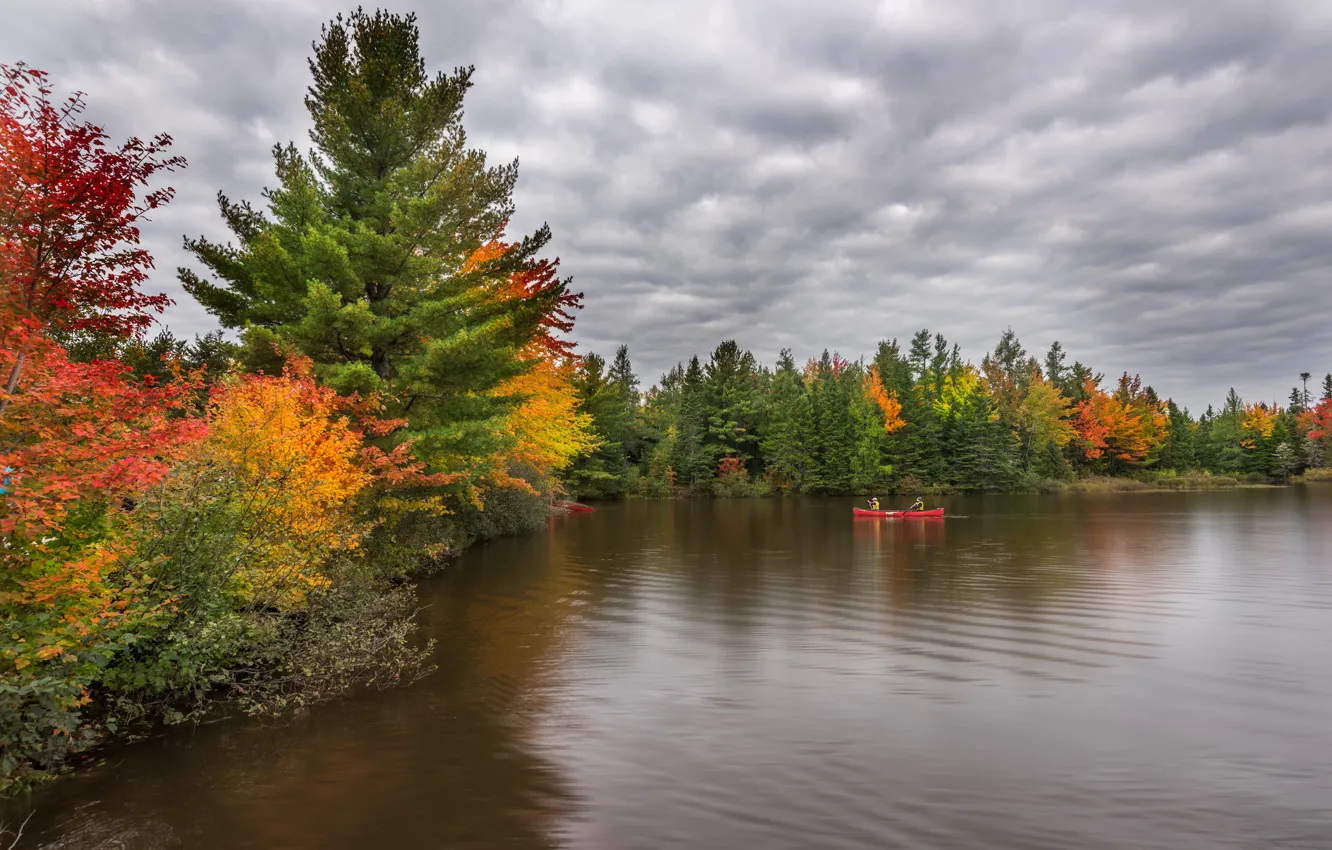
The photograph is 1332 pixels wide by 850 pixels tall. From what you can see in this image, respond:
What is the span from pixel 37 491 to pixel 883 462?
71.5 meters

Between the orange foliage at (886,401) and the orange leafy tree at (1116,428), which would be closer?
the orange foliage at (886,401)

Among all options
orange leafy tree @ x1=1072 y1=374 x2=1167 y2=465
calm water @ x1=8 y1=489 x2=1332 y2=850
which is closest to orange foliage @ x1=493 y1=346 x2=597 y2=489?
calm water @ x1=8 y1=489 x2=1332 y2=850

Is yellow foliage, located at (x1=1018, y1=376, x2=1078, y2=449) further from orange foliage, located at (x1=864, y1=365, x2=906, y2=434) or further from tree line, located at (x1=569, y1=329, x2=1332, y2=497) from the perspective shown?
orange foliage, located at (x1=864, y1=365, x2=906, y2=434)

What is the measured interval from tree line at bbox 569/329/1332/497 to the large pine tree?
3977cm

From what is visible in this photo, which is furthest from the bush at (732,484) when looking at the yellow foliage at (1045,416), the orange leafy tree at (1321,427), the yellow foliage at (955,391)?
the orange leafy tree at (1321,427)

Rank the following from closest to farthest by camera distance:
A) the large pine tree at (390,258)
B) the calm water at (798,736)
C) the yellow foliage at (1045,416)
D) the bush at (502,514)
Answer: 1. the calm water at (798,736)
2. the large pine tree at (390,258)
3. the bush at (502,514)
4. the yellow foliage at (1045,416)

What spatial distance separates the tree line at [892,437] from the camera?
2685 inches

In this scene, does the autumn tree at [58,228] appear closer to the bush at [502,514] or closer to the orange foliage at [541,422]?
the orange foliage at [541,422]

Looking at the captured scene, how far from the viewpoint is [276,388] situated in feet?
37.1

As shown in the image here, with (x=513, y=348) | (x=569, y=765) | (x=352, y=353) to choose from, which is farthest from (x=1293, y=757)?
(x=352, y=353)

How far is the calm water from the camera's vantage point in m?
6.20

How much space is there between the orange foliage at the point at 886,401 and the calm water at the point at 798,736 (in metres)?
54.6

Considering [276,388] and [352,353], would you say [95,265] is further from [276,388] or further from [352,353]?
[352,353]

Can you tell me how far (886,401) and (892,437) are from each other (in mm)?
4546
